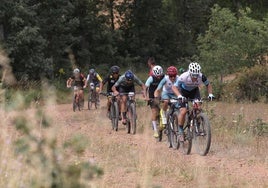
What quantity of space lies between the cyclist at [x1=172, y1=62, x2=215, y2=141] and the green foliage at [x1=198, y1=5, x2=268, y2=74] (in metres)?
17.9

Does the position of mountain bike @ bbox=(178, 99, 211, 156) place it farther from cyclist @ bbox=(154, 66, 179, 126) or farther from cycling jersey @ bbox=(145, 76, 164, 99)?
cycling jersey @ bbox=(145, 76, 164, 99)

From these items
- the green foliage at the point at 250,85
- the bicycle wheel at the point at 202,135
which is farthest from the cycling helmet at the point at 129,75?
the green foliage at the point at 250,85

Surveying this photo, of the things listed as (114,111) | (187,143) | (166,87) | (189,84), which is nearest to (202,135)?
(187,143)

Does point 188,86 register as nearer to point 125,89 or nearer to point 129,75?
point 129,75

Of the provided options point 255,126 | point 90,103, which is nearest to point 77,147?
point 255,126

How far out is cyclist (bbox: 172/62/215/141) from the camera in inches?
417

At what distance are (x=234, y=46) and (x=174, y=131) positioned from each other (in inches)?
704

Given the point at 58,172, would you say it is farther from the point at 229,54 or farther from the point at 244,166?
the point at 229,54

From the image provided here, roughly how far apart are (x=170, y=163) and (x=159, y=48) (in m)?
41.1

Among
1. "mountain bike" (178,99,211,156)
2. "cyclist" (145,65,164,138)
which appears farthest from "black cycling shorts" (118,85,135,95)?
"mountain bike" (178,99,211,156)

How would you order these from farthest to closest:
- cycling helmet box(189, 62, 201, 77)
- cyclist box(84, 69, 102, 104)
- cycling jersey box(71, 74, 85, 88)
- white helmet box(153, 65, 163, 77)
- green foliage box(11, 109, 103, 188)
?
1. cycling jersey box(71, 74, 85, 88)
2. cyclist box(84, 69, 102, 104)
3. white helmet box(153, 65, 163, 77)
4. cycling helmet box(189, 62, 201, 77)
5. green foliage box(11, 109, 103, 188)

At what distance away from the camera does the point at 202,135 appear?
1034cm

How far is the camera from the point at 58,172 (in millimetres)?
2686

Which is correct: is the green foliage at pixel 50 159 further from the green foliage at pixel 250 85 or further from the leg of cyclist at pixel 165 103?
the green foliage at pixel 250 85
